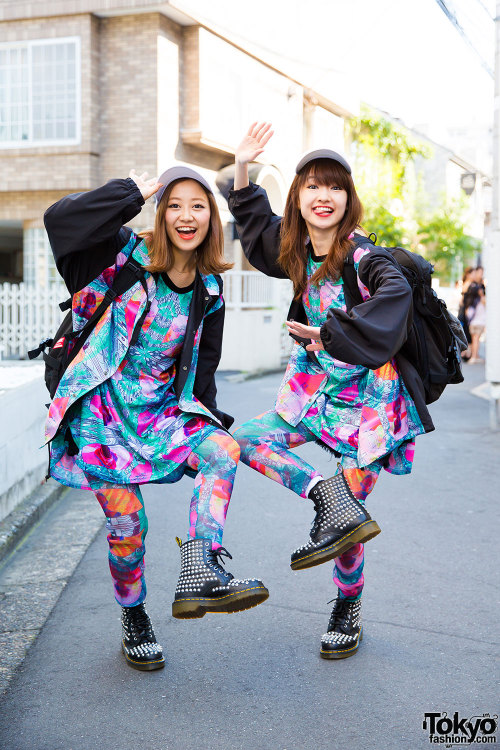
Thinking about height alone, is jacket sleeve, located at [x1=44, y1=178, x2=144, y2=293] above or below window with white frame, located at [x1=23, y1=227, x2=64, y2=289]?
below

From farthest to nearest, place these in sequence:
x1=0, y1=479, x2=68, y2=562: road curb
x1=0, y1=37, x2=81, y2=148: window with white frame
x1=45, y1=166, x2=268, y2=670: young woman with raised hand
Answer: x1=0, y1=37, x2=81, y2=148: window with white frame
x1=0, y1=479, x2=68, y2=562: road curb
x1=45, y1=166, x2=268, y2=670: young woman with raised hand

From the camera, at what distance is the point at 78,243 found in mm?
3492

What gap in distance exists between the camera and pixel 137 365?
377cm

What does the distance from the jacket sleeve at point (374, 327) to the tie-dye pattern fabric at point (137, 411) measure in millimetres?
783

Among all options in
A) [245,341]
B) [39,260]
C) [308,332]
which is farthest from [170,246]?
[39,260]

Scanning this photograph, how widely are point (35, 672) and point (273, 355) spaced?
14.9 m

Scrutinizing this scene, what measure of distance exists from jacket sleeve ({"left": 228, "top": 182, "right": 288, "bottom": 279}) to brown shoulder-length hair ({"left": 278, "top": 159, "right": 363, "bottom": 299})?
0.09 meters

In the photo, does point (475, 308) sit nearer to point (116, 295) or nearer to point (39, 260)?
point (39, 260)

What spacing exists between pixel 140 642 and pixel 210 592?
0.87 meters

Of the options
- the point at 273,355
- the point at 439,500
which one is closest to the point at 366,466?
the point at 439,500

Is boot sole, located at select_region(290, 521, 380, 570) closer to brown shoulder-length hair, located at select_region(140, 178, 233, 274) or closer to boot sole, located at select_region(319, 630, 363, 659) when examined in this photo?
boot sole, located at select_region(319, 630, 363, 659)

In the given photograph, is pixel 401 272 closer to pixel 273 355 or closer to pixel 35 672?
pixel 35 672

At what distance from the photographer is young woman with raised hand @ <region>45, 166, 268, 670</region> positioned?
356cm

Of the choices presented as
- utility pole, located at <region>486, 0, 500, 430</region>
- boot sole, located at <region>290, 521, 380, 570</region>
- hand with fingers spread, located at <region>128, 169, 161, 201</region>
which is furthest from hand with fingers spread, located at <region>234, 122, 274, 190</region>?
utility pole, located at <region>486, 0, 500, 430</region>
